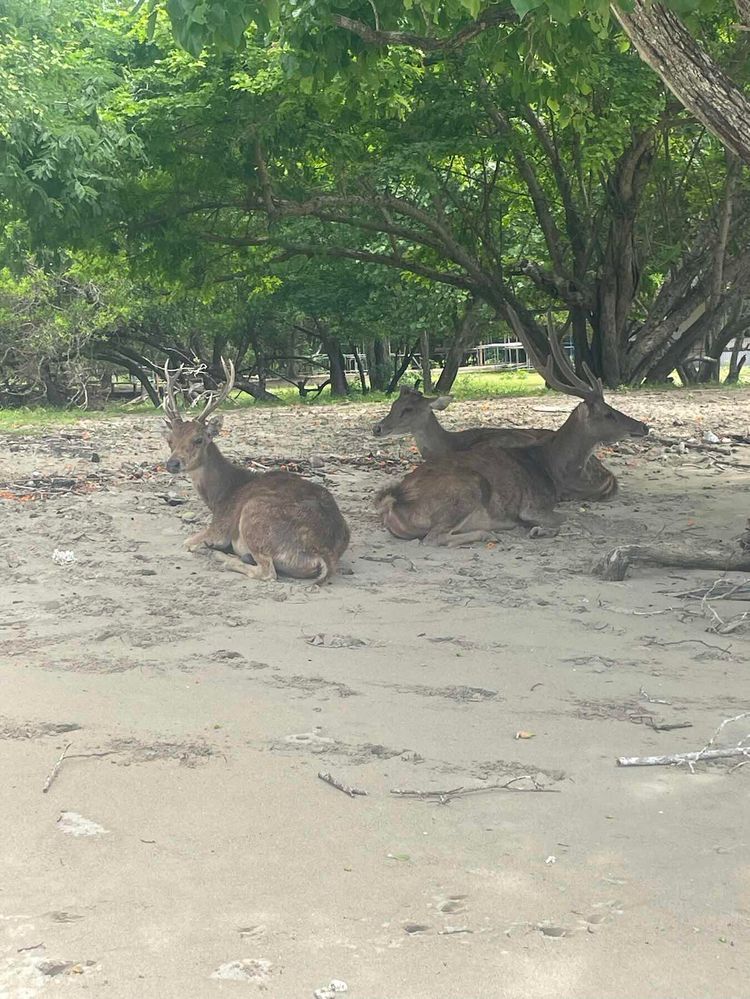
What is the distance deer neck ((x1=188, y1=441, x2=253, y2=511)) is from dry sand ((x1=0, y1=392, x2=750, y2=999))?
22.1 inches

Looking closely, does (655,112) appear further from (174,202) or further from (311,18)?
(311,18)

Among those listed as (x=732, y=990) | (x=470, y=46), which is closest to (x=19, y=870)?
(x=732, y=990)

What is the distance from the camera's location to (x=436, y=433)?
1092cm

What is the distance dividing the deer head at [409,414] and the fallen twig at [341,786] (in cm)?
660

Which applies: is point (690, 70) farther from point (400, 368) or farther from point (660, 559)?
point (400, 368)

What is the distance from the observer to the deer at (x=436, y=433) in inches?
410

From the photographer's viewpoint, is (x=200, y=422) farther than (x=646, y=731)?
Yes

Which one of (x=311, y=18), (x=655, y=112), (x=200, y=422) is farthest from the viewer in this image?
(x=655, y=112)

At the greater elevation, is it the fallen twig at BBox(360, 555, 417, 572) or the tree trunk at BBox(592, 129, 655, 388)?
the tree trunk at BBox(592, 129, 655, 388)

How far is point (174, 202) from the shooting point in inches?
544

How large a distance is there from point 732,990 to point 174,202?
12.3 m

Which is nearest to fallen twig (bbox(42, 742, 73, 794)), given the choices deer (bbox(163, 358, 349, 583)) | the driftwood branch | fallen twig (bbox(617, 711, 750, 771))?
fallen twig (bbox(617, 711, 750, 771))

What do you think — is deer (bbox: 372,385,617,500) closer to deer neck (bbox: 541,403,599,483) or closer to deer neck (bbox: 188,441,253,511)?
deer neck (bbox: 541,403,599,483)

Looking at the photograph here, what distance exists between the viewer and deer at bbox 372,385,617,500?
10.4m
